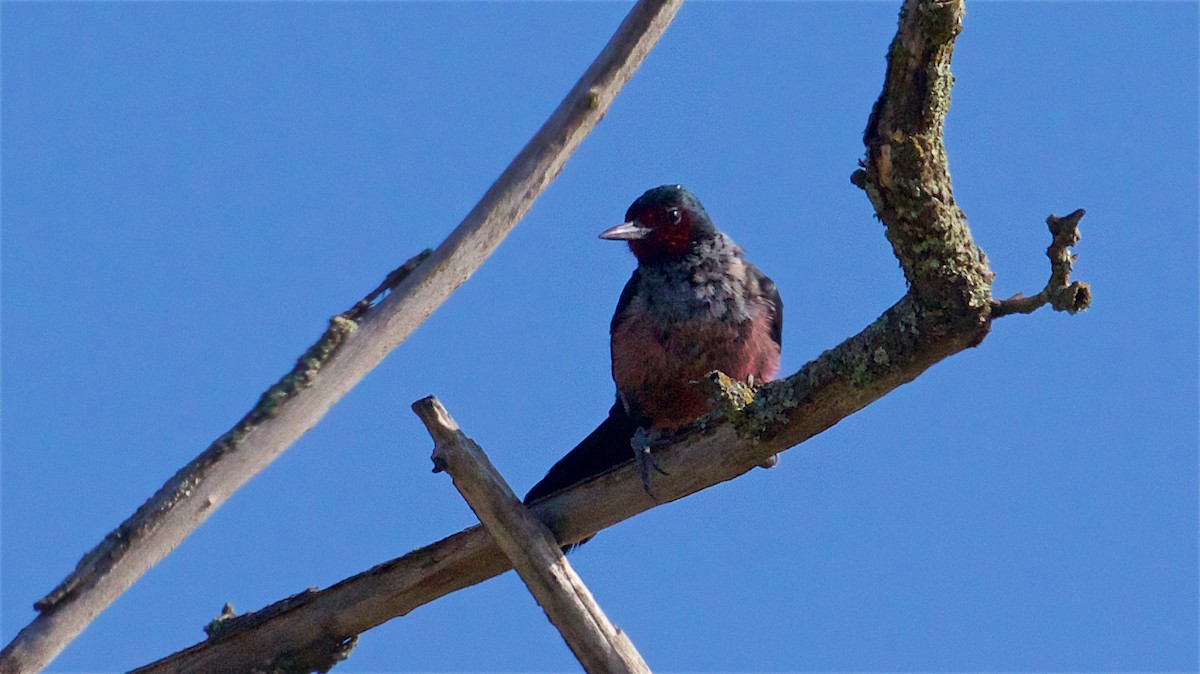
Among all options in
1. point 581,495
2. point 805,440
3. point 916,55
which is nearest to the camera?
point 916,55

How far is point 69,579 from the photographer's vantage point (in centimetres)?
430

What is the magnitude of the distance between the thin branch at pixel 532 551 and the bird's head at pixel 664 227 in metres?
1.77

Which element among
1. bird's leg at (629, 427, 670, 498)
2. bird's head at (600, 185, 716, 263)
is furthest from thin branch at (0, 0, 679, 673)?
bird's head at (600, 185, 716, 263)

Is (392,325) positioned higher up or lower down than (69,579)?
higher up

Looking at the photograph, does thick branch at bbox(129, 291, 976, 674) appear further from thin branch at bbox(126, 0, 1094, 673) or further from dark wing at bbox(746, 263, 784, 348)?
dark wing at bbox(746, 263, 784, 348)

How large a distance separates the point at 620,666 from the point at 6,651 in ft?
6.15

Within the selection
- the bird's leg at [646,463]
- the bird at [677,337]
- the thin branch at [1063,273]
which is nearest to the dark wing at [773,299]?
the bird at [677,337]

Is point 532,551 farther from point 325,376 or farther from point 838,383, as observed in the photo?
point 838,383

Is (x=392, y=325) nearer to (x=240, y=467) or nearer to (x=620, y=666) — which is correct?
(x=240, y=467)

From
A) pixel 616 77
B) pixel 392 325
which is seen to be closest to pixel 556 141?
pixel 616 77

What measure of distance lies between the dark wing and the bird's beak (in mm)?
485

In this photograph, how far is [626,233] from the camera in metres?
6.21

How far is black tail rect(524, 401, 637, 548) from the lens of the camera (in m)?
5.67

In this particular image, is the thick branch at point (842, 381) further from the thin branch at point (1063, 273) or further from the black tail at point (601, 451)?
the black tail at point (601, 451)
